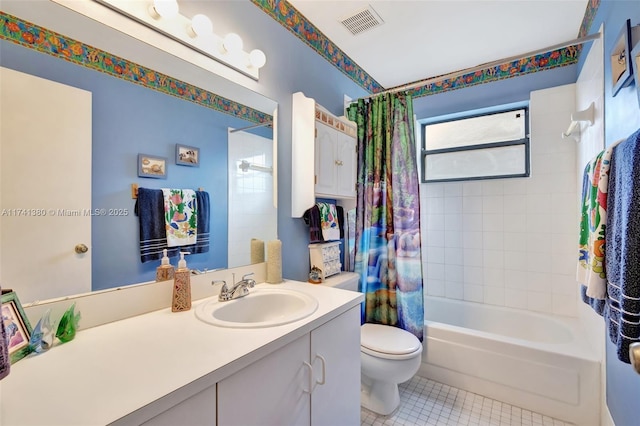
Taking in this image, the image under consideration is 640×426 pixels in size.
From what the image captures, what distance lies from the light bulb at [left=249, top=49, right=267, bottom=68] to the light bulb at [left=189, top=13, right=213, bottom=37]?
9.4 inches

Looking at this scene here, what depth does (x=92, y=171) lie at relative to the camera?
3.10ft

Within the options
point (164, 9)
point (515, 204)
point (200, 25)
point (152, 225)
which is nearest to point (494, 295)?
point (515, 204)

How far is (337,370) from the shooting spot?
1.16 meters

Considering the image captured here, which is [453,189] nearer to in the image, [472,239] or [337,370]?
[472,239]

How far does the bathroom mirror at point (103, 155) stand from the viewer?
2.72ft

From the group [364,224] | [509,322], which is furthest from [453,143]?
[509,322]

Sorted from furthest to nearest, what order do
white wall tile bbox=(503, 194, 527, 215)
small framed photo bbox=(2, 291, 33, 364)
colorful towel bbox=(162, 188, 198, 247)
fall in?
white wall tile bbox=(503, 194, 527, 215), colorful towel bbox=(162, 188, 198, 247), small framed photo bbox=(2, 291, 33, 364)

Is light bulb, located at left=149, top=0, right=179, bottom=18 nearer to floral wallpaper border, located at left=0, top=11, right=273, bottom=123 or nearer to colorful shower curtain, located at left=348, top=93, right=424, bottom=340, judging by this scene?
floral wallpaper border, located at left=0, top=11, right=273, bottom=123

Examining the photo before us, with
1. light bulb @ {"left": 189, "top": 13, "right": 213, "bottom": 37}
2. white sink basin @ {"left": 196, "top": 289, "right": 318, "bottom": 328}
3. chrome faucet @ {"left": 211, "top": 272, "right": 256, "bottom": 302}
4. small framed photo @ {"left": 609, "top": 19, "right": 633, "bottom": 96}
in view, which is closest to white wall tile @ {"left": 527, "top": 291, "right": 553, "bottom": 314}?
small framed photo @ {"left": 609, "top": 19, "right": 633, "bottom": 96}

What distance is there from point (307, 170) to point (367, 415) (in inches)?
60.3

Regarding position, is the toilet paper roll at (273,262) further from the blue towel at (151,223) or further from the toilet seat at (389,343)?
the toilet seat at (389,343)

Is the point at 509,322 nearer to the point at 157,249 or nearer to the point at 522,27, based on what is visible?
the point at 522,27

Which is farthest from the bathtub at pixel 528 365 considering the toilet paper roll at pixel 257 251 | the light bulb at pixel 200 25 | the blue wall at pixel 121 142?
the light bulb at pixel 200 25

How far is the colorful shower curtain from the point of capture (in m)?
1.95
